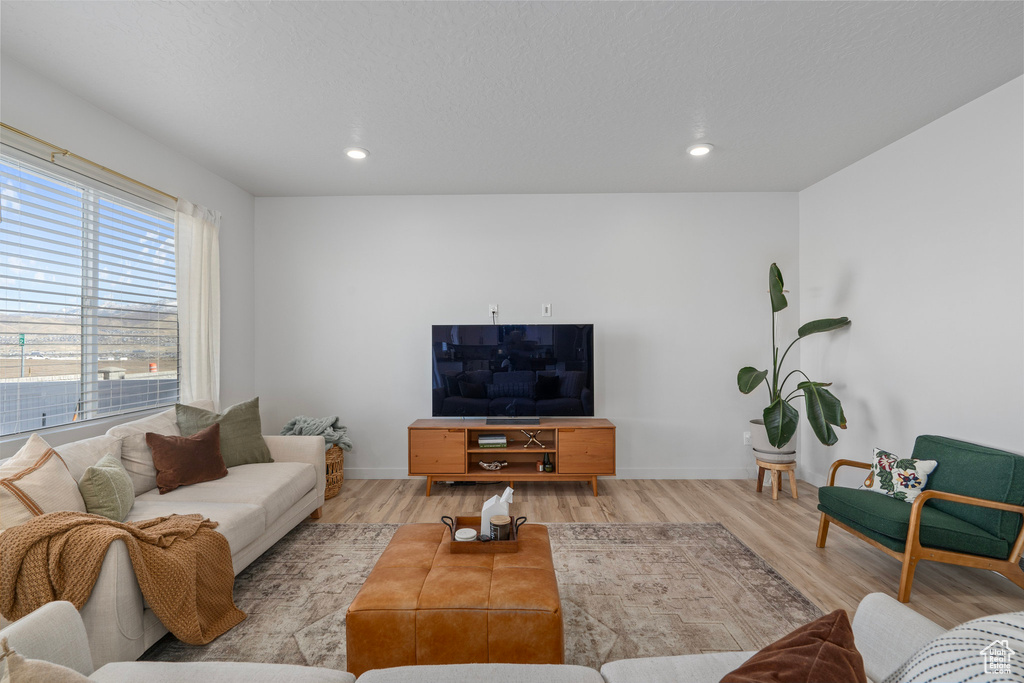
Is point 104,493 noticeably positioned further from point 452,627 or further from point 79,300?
point 452,627

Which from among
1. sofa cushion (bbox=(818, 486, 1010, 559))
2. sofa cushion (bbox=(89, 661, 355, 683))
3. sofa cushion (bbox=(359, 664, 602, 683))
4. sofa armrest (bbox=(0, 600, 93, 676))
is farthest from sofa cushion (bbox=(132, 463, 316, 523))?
sofa cushion (bbox=(818, 486, 1010, 559))

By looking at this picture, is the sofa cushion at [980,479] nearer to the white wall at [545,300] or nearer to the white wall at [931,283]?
the white wall at [931,283]

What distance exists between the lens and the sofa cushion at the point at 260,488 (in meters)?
2.61

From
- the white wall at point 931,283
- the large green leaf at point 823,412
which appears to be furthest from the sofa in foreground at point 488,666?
the large green leaf at point 823,412

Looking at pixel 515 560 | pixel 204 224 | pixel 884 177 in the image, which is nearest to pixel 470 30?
pixel 515 560

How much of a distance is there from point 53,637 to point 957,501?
11.6 feet

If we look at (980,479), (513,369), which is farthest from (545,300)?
(980,479)

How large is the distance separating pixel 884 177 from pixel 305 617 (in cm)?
465

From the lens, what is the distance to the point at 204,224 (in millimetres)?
3705

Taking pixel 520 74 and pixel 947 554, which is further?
pixel 520 74

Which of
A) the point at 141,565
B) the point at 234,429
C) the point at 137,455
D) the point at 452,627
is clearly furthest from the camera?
the point at 234,429

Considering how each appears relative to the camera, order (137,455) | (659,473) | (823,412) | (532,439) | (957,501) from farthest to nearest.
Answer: (659,473), (532,439), (823,412), (137,455), (957,501)

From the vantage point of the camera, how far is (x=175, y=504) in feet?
8.06

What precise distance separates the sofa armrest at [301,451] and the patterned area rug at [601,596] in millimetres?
404
